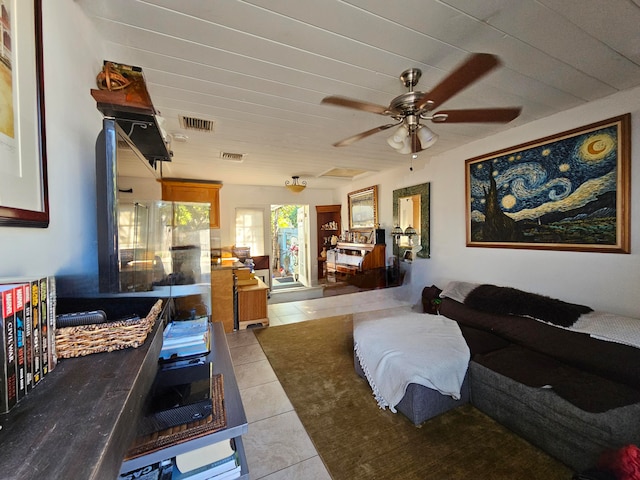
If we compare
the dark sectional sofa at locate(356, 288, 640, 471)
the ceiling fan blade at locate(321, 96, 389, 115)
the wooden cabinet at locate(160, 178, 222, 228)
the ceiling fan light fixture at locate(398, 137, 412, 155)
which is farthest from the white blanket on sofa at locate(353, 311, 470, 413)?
the wooden cabinet at locate(160, 178, 222, 228)

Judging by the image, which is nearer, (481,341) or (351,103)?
(351,103)

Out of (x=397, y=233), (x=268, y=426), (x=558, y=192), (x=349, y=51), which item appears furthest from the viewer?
(x=397, y=233)

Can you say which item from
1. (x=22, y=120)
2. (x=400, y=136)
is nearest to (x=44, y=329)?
(x=22, y=120)

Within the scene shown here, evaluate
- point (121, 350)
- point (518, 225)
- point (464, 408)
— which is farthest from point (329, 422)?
point (518, 225)

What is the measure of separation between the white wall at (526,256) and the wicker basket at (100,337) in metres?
2.92

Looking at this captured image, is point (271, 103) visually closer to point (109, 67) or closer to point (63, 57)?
point (109, 67)

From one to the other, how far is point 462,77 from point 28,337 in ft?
6.21

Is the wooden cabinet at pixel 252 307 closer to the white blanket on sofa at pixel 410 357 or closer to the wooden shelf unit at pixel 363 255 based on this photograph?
the white blanket on sofa at pixel 410 357

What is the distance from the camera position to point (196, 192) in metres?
4.86

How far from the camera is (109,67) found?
3.88ft

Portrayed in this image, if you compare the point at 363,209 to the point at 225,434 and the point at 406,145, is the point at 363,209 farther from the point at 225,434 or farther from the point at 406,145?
the point at 225,434

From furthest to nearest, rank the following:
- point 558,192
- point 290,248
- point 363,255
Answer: point 290,248, point 363,255, point 558,192

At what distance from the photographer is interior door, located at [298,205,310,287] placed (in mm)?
6445

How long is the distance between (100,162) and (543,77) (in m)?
2.57
